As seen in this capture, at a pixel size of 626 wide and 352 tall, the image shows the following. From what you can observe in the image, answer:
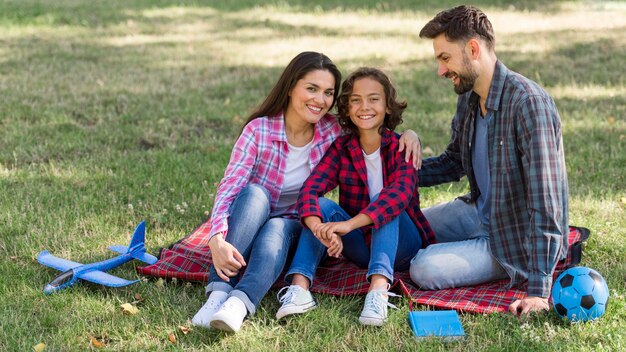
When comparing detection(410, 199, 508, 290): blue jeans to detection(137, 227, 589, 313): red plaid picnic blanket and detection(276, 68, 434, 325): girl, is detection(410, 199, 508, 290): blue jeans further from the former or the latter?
detection(276, 68, 434, 325): girl

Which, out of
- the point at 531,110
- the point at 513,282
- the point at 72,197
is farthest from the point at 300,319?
the point at 72,197

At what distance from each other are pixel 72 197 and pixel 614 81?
20.4ft

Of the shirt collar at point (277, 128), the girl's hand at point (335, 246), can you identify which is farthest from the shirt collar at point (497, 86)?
the shirt collar at point (277, 128)

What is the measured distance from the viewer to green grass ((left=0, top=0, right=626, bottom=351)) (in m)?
3.76

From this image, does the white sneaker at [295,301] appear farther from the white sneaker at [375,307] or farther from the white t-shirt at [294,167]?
the white t-shirt at [294,167]

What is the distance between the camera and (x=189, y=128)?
293 inches

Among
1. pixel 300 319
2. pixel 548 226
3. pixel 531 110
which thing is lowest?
pixel 300 319

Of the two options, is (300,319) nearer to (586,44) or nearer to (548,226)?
(548,226)

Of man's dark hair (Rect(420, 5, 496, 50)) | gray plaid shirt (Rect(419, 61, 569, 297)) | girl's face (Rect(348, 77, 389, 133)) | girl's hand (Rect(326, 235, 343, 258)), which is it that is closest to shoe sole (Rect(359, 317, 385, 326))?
girl's hand (Rect(326, 235, 343, 258))

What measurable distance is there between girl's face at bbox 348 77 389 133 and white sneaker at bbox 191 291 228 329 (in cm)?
119

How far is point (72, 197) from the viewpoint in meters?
5.61

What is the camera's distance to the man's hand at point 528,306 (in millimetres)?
3742

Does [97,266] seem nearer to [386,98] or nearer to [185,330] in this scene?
[185,330]

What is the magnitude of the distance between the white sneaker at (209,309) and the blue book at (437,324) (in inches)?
37.7
